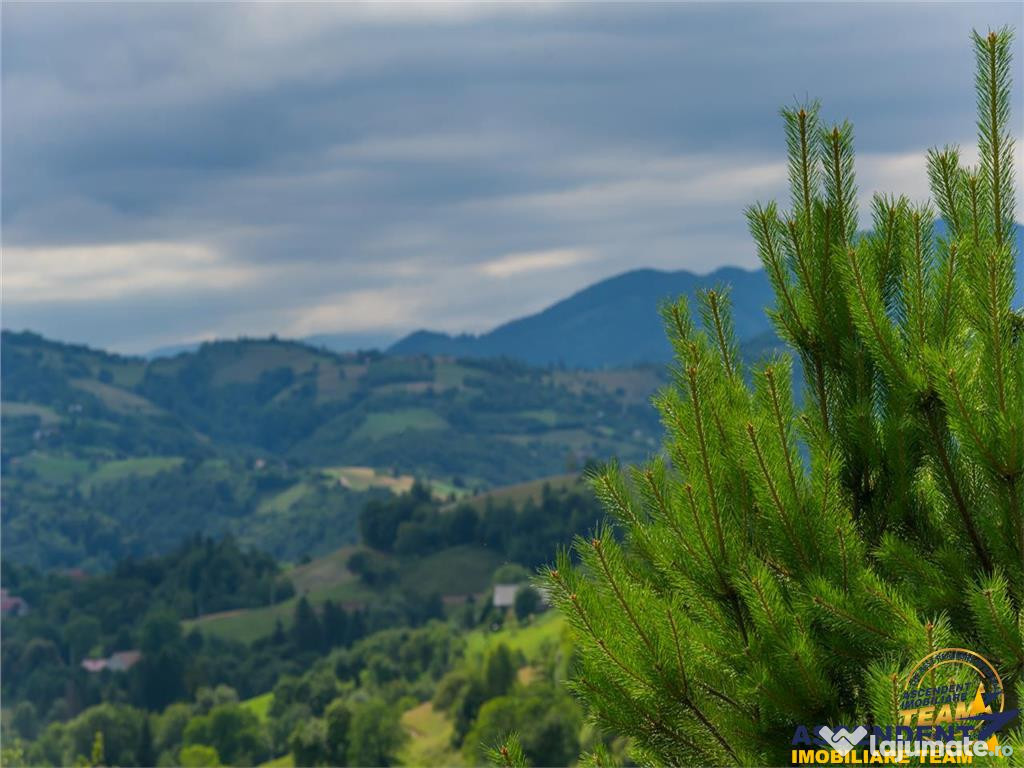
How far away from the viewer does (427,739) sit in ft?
293

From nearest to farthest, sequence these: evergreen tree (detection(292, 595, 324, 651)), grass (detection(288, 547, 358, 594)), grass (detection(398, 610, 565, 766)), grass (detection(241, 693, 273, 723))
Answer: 1. grass (detection(398, 610, 565, 766))
2. grass (detection(241, 693, 273, 723))
3. evergreen tree (detection(292, 595, 324, 651))
4. grass (detection(288, 547, 358, 594))

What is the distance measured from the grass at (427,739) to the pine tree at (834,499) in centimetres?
7496

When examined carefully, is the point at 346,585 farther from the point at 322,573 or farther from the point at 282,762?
the point at 282,762

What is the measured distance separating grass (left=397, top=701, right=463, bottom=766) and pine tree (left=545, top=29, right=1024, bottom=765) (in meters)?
75.0

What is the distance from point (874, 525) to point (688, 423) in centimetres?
112

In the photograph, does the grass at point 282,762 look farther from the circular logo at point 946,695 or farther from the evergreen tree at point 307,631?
the circular logo at point 946,695

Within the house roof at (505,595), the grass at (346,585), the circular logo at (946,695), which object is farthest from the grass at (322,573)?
the circular logo at (946,695)

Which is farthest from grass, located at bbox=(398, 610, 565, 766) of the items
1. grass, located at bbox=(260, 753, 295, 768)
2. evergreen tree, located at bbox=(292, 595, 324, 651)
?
evergreen tree, located at bbox=(292, 595, 324, 651)

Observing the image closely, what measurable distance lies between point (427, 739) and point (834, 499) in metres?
87.5

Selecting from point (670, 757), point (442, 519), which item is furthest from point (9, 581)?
point (670, 757)

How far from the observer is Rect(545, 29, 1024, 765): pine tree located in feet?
18.6

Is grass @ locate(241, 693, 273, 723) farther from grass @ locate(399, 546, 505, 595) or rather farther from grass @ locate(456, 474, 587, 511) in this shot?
grass @ locate(456, 474, 587, 511)

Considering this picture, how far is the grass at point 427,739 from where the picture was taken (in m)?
81.1

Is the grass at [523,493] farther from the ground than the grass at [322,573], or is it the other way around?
the grass at [523,493]
